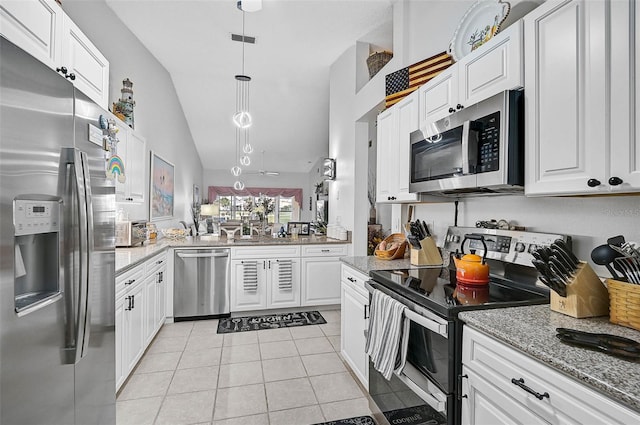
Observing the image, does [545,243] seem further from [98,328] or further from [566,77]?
[98,328]

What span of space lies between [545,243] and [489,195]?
1.68 feet

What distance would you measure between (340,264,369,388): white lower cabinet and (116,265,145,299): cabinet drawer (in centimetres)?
160

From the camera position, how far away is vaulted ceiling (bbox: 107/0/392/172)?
3287 millimetres

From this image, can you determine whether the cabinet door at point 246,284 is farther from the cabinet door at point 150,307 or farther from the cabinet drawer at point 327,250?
the cabinet door at point 150,307

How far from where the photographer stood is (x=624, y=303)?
1.01 metres

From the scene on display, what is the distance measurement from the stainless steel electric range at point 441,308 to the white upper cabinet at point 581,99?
15.9 inches

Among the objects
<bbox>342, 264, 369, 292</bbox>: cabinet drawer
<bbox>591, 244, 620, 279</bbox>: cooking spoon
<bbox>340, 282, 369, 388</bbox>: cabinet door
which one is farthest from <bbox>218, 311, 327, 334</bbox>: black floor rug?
<bbox>591, 244, 620, 279</bbox>: cooking spoon

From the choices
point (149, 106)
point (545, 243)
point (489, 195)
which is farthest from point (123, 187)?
point (545, 243)

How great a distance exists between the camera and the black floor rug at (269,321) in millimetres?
3541

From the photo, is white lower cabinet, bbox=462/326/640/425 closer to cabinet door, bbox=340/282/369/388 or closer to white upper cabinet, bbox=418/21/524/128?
cabinet door, bbox=340/282/369/388

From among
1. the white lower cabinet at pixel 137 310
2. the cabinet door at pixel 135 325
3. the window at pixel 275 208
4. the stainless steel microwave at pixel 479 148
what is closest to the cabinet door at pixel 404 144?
the stainless steel microwave at pixel 479 148

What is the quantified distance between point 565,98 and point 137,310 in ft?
9.91

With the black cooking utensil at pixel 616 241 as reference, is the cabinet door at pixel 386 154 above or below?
above

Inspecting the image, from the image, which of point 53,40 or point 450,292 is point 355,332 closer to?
point 450,292
